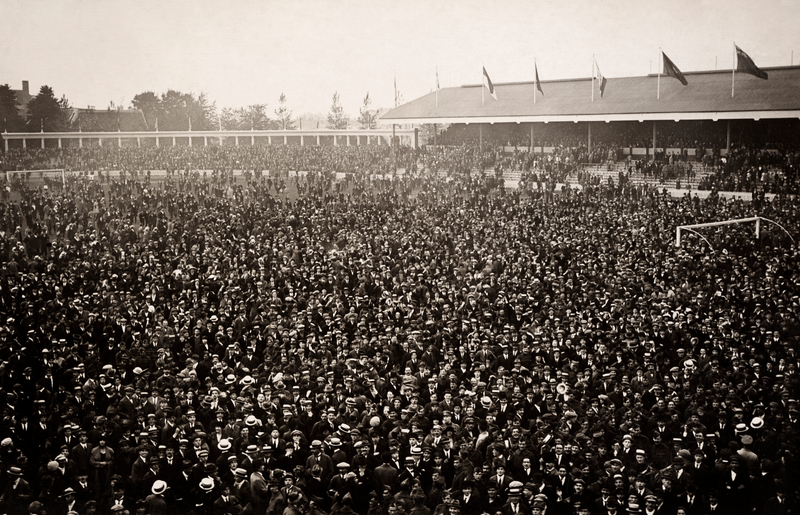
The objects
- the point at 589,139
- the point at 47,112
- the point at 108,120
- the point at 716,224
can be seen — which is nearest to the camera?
the point at 716,224

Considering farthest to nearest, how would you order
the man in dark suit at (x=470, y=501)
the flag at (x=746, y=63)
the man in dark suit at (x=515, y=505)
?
the flag at (x=746, y=63) < the man in dark suit at (x=470, y=501) < the man in dark suit at (x=515, y=505)

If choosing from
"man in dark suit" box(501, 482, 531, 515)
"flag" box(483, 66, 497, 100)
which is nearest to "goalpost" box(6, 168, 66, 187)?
"flag" box(483, 66, 497, 100)

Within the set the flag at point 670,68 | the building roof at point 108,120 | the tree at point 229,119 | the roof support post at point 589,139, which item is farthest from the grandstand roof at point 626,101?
the tree at point 229,119

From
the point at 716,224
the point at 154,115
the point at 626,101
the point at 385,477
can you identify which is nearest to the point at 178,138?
the point at 154,115

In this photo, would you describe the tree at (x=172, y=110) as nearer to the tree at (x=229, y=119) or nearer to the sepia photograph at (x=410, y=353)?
the tree at (x=229, y=119)

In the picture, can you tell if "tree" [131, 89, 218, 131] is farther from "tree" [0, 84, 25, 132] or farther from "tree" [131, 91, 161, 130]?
"tree" [0, 84, 25, 132]

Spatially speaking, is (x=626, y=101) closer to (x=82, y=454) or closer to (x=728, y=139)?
(x=728, y=139)
